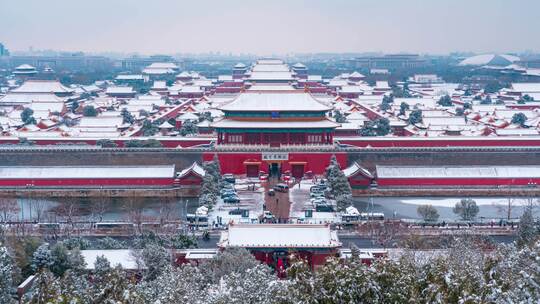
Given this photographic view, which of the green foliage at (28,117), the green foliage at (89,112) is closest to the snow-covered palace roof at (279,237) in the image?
the green foliage at (28,117)

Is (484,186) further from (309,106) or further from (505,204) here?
(309,106)

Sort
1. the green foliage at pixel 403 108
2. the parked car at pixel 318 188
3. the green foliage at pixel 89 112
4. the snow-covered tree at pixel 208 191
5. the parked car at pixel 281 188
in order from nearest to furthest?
the snow-covered tree at pixel 208 191
the parked car at pixel 318 188
the parked car at pixel 281 188
the green foliage at pixel 89 112
the green foliage at pixel 403 108

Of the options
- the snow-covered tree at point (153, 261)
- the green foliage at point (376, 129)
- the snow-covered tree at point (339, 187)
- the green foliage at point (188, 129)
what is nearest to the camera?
the snow-covered tree at point (153, 261)

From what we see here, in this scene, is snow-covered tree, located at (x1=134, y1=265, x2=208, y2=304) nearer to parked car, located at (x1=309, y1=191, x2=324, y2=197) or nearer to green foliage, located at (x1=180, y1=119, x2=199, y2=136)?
parked car, located at (x1=309, y1=191, x2=324, y2=197)

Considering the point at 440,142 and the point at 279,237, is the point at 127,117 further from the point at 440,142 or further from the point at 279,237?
the point at 279,237

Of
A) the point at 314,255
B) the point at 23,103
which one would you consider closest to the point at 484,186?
the point at 314,255

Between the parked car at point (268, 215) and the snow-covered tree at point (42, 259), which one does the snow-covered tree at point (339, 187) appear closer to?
the parked car at point (268, 215)
